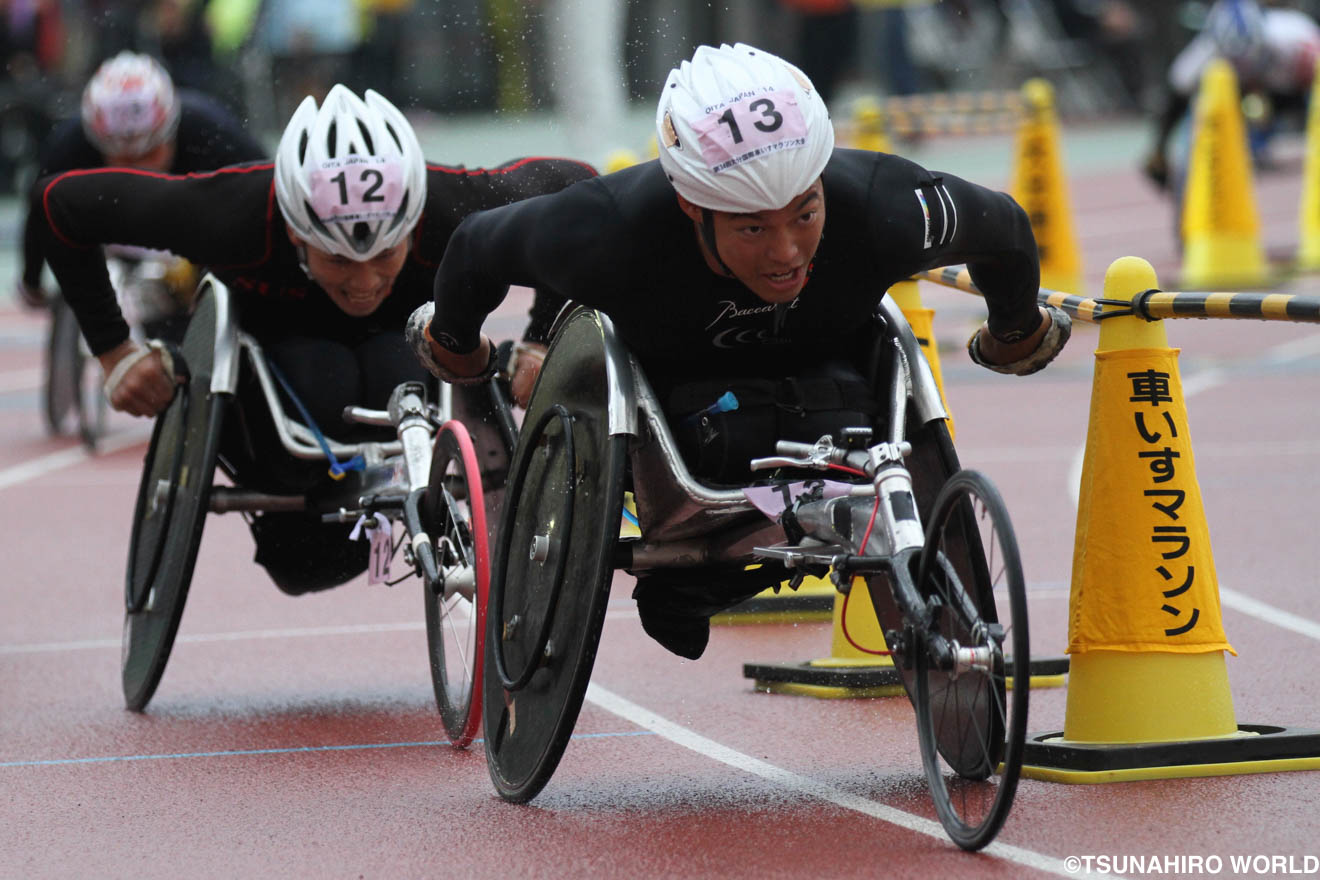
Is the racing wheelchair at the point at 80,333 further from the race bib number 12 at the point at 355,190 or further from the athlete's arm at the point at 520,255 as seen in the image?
the athlete's arm at the point at 520,255

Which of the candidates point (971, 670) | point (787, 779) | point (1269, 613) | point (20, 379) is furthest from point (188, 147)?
point (20, 379)

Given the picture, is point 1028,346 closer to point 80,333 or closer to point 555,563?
point 555,563

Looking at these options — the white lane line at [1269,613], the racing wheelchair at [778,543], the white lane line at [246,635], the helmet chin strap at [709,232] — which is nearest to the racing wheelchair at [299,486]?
the racing wheelchair at [778,543]

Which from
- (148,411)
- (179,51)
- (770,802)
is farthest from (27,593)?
(179,51)

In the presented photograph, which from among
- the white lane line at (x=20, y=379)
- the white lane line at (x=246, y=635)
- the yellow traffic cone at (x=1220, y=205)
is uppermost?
the white lane line at (x=246, y=635)

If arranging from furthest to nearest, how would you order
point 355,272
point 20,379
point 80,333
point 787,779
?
1. point 20,379
2. point 80,333
3. point 355,272
4. point 787,779

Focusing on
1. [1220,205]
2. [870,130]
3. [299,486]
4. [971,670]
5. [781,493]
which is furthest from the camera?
[1220,205]

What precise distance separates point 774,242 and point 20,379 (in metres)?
13.9

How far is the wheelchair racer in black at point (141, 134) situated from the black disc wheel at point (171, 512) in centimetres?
327

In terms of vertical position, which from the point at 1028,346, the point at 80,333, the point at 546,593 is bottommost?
the point at 80,333

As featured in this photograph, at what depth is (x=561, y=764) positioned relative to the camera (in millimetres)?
6402

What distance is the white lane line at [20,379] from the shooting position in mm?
17469

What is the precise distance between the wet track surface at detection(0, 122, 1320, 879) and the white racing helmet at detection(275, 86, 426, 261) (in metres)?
1.50

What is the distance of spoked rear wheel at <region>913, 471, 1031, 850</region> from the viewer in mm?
4801
